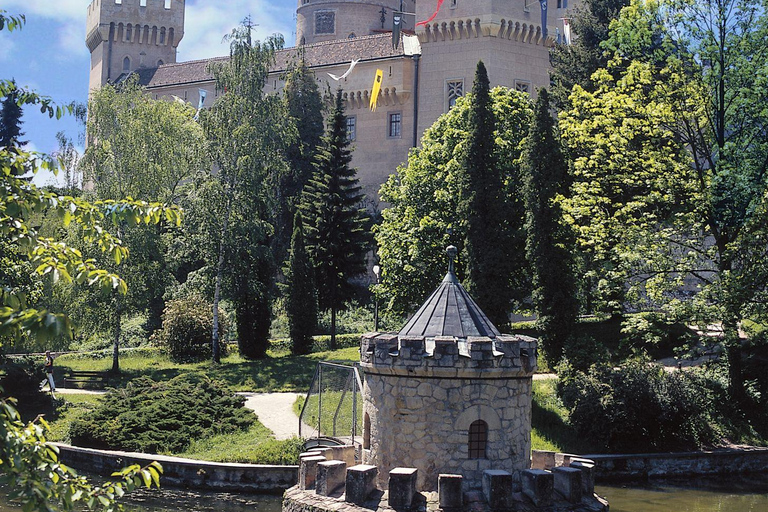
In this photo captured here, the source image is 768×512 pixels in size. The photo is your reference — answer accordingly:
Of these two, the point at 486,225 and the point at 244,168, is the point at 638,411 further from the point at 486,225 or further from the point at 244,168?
the point at 244,168

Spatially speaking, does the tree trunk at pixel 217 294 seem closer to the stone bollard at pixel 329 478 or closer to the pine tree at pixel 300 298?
the pine tree at pixel 300 298

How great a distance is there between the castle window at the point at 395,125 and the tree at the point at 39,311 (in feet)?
146

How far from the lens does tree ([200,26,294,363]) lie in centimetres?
3606

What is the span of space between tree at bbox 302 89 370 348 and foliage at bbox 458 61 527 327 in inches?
379

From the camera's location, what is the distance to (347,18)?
228 feet

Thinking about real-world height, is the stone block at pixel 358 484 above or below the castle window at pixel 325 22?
below

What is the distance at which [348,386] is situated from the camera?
18750 mm

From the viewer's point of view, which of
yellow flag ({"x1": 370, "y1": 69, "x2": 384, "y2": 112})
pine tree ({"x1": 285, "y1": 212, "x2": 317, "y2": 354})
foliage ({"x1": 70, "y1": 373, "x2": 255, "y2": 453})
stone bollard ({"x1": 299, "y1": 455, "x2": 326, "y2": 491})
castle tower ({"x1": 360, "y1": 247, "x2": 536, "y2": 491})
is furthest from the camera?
yellow flag ({"x1": 370, "y1": 69, "x2": 384, "y2": 112})

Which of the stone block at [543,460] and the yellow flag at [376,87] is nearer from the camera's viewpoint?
the stone block at [543,460]

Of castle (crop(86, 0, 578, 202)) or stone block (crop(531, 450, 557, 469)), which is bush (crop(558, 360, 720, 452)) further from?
castle (crop(86, 0, 578, 202))

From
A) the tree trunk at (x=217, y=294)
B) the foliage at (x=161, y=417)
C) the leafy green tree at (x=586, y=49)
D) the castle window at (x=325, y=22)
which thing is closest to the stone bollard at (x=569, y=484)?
the foliage at (x=161, y=417)

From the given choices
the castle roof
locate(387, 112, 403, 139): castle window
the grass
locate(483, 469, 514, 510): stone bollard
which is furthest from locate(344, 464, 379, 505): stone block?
the castle roof

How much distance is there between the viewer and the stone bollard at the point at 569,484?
12914 millimetres

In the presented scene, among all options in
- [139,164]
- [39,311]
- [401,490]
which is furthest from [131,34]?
[39,311]
